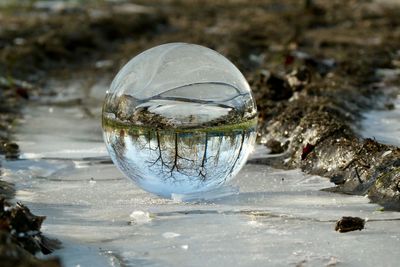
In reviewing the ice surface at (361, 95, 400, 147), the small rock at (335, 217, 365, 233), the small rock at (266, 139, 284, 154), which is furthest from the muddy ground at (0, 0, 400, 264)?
the small rock at (335, 217, 365, 233)

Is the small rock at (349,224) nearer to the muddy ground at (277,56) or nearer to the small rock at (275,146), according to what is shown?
the muddy ground at (277,56)

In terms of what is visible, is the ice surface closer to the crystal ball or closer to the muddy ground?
the muddy ground

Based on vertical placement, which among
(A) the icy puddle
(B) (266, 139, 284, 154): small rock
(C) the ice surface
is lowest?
(A) the icy puddle

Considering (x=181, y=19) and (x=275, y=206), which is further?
(x=181, y=19)

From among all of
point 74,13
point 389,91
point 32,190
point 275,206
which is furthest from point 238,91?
point 74,13

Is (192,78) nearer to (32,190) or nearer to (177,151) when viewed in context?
(177,151)

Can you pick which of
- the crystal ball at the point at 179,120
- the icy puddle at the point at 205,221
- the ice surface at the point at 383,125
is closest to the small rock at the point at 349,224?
the icy puddle at the point at 205,221
